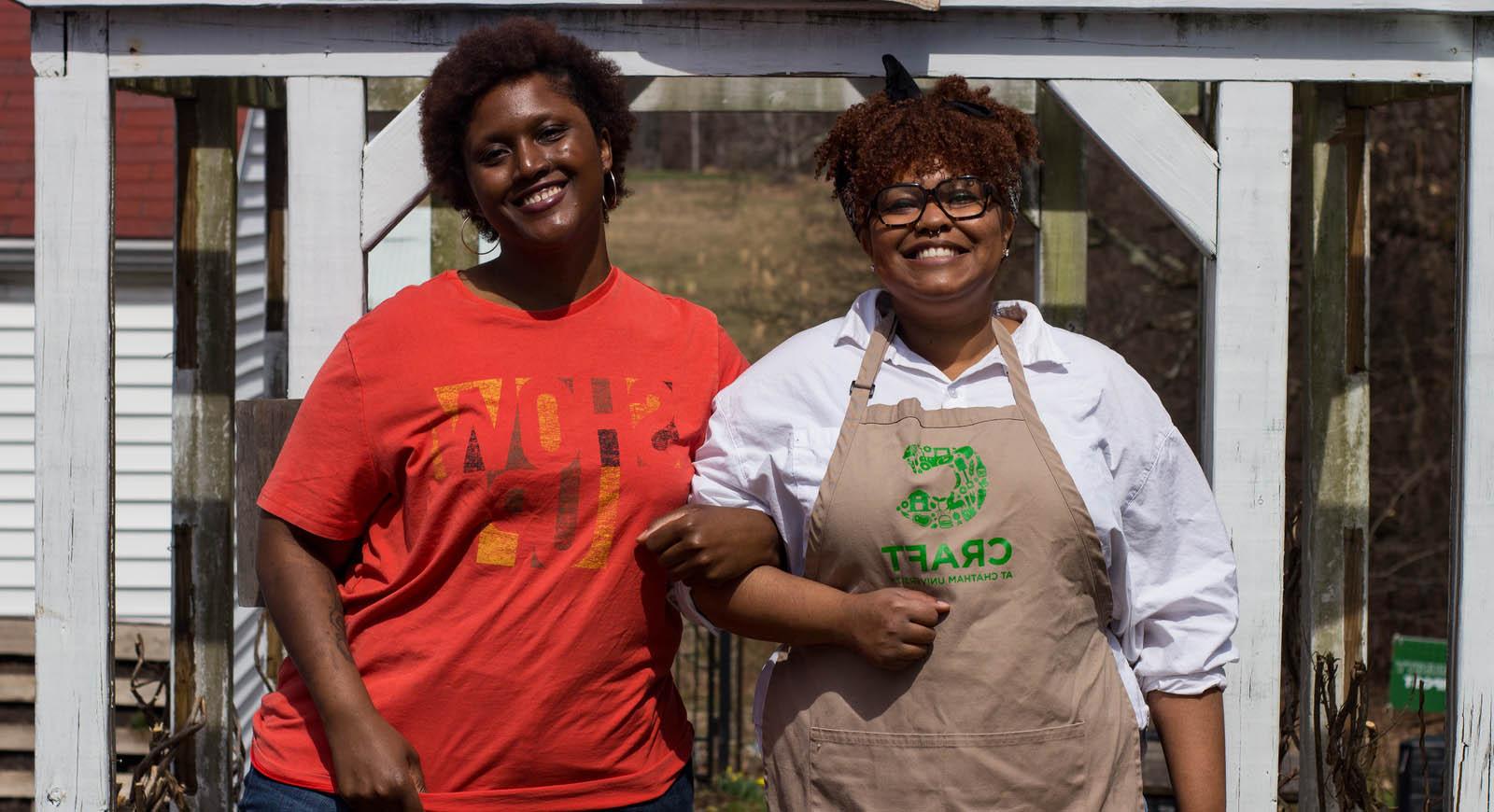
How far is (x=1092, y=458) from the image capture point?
2.24 m

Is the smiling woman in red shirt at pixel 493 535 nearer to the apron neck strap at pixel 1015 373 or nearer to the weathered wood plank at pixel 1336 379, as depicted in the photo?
the apron neck strap at pixel 1015 373

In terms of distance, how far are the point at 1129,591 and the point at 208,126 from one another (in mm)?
3525

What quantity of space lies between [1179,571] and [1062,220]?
A: 2.80m

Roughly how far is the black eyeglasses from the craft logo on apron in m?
0.34

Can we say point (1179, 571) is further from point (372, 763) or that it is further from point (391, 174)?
point (391, 174)

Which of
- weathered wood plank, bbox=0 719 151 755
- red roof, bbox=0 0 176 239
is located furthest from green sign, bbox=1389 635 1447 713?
red roof, bbox=0 0 176 239

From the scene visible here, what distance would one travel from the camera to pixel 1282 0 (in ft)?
10.1

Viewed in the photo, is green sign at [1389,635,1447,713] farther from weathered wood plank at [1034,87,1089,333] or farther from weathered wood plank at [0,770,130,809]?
weathered wood plank at [0,770,130,809]

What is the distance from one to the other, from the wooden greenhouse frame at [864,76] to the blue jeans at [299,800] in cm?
104

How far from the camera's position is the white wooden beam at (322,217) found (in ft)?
10.3

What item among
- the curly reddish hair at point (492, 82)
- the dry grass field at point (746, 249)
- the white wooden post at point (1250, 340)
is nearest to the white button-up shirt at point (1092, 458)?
the curly reddish hair at point (492, 82)

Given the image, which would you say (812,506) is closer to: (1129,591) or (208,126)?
(1129,591)

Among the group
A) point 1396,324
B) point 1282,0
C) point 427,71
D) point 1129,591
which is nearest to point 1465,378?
point 1282,0

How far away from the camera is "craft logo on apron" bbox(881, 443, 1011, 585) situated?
220 centimetres
